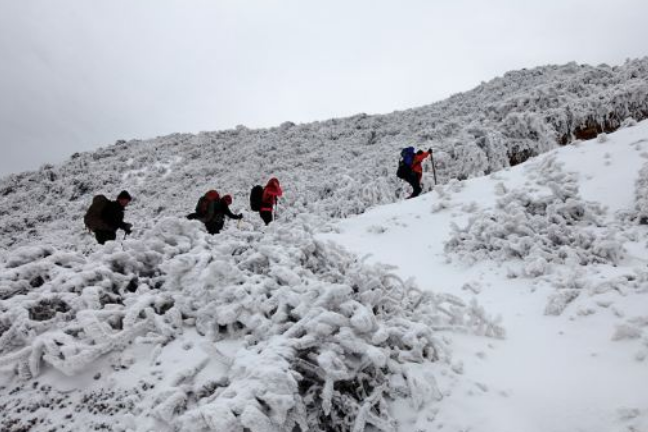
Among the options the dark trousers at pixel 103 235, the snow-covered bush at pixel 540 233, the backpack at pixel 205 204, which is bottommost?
the snow-covered bush at pixel 540 233

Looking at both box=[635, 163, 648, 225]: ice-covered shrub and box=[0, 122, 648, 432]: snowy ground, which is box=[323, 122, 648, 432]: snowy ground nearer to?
box=[0, 122, 648, 432]: snowy ground

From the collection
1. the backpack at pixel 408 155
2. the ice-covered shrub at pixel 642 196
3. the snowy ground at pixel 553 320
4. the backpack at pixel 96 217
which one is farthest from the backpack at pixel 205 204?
the ice-covered shrub at pixel 642 196

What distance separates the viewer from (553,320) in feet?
18.0

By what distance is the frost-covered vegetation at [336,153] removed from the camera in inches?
696

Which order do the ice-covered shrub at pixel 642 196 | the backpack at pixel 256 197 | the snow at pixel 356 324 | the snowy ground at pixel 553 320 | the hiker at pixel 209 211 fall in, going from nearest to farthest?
the snow at pixel 356 324 → the snowy ground at pixel 553 320 → the ice-covered shrub at pixel 642 196 → the hiker at pixel 209 211 → the backpack at pixel 256 197

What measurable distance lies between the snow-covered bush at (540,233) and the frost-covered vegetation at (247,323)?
2592 mm

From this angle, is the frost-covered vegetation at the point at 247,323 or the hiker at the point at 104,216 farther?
the hiker at the point at 104,216

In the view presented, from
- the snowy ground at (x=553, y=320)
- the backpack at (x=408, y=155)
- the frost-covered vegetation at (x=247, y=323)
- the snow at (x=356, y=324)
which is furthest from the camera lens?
the backpack at (x=408, y=155)

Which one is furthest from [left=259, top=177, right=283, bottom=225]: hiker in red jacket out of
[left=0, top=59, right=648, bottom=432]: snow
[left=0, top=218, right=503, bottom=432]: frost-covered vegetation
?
[left=0, top=218, right=503, bottom=432]: frost-covered vegetation

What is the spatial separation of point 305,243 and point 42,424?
3493mm

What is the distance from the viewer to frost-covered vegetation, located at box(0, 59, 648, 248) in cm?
1767

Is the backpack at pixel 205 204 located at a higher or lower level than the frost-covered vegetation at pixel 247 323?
higher

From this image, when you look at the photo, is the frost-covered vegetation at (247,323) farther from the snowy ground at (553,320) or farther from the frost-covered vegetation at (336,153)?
the frost-covered vegetation at (336,153)

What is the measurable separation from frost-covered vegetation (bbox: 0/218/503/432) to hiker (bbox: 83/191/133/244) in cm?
389
